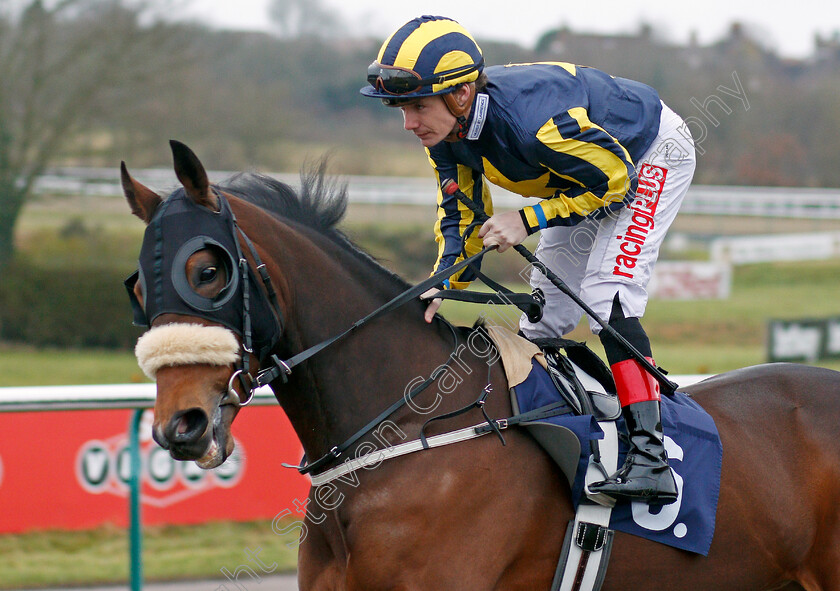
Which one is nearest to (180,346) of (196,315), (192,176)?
(196,315)

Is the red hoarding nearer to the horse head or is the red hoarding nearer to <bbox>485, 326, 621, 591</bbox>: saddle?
<bbox>485, 326, 621, 591</bbox>: saddle

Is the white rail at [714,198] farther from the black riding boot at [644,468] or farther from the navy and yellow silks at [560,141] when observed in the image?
the black riding boot at [644,468]

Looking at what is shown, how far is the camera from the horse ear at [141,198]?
2221 millimetres

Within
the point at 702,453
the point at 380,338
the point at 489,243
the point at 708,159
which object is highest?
the point at 489,243

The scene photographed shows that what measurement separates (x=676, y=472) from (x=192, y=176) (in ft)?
5.23

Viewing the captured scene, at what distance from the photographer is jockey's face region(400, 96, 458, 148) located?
8.23ft

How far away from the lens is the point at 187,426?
2.05 metres

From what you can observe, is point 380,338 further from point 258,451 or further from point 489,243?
point 258,451

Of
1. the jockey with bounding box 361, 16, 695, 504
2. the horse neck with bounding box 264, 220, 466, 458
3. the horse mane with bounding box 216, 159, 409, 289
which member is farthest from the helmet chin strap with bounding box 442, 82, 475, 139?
the horse neck with bounding box 264, 220, 466, 458

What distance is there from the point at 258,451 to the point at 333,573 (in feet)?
7.97

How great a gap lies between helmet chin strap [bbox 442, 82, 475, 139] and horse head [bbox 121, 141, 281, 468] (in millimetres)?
707

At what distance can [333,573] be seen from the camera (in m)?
2.31

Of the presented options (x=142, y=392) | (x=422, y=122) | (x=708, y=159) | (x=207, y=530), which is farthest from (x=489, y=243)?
(x=708, y=159)

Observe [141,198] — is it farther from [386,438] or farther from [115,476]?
[115,476]
